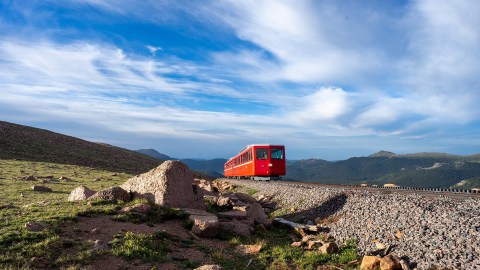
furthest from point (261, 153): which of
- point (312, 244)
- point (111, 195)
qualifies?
point (312, 244)

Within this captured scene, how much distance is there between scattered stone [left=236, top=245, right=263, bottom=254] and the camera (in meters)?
13.9

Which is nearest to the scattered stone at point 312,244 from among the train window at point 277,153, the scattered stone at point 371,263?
the scattered stone at point 371,263

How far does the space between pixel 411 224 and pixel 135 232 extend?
10.7 metres

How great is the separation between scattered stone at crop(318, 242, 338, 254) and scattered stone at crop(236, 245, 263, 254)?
2535mm

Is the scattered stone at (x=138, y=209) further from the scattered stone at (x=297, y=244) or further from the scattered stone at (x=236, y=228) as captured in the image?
the scattered stone at (x=297, y=244)

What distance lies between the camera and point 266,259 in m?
13.1

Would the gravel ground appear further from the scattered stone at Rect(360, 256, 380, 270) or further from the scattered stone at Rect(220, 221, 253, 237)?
the scattered stone at Rect(220, 221, 253, 237)

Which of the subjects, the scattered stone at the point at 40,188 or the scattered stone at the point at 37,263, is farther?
the scattered stone at the point at 40,188

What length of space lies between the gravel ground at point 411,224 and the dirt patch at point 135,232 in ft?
19.4

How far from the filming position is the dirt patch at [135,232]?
10.5m

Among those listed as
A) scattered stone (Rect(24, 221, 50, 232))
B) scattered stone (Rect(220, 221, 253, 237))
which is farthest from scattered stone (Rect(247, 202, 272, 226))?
scattered stone (Rect(24, 221, 50, 232))

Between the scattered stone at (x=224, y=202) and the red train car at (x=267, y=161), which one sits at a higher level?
the red train car at (x=267, y=161)

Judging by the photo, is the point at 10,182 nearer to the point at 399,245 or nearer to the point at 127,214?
the point at 127,214

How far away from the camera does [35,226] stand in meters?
11.7
